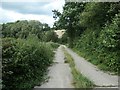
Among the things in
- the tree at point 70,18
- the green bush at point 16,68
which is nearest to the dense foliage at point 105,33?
the green bush at point 16,68

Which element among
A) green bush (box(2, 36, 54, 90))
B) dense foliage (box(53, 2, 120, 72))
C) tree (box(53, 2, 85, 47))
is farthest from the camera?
tree (box(53, 2, 85, 47))

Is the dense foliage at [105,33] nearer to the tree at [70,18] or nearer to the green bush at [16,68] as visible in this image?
the green bush at [16,68]

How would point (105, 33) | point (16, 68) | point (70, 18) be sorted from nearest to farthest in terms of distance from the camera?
point (16, 68) → point (105, 33) → point (70, 18)

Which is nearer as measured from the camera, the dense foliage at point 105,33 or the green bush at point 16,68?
the green bush at point 16,68

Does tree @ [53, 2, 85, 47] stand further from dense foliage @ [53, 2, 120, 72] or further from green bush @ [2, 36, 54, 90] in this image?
green bush @ [2, 36, 54, 90]

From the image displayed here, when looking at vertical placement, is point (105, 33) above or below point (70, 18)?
below

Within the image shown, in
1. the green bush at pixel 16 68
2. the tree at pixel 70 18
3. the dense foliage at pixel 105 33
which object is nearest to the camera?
the green bush at pixel 16 68

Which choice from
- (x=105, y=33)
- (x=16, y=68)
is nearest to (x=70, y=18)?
(x=105, y=33)

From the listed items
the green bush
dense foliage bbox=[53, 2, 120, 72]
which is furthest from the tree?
the green bush

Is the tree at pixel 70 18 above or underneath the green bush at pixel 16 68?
above

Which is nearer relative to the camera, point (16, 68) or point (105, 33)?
point (16, 68)

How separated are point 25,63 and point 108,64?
7.30m

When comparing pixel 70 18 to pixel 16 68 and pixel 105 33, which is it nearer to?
pixel 105 33

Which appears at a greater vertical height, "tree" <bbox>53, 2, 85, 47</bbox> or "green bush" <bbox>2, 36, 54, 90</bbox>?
"tree" <bbox>53, 2, 85, 47</bbox>
